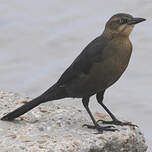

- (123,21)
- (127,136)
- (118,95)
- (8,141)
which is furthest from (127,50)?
(118,95)

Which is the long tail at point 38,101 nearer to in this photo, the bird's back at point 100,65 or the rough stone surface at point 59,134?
the rough stone surface at point 59,134

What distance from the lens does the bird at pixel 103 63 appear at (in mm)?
6352

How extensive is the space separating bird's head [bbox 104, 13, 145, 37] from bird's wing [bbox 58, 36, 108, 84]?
0.35 feet

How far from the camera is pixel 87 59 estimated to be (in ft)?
21.4

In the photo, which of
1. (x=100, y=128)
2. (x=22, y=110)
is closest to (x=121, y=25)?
(x=100, y=128)

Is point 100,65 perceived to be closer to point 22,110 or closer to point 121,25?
point 121,25

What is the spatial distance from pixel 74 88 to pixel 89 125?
397mm

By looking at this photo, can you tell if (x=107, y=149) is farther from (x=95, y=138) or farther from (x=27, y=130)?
(x=27, y=130)

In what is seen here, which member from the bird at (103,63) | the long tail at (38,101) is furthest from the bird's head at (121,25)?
the long tail at (38,101)

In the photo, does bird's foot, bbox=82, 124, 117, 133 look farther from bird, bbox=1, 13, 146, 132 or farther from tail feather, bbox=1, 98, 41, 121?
tail feather, bbox=1, 98, 41, 121

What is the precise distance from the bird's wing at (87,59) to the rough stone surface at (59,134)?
18.3 inches

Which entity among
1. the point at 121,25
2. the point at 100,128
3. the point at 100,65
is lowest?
the point at 100,128

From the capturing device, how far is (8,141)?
629 cm

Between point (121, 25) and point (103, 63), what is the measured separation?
40 centimetres
